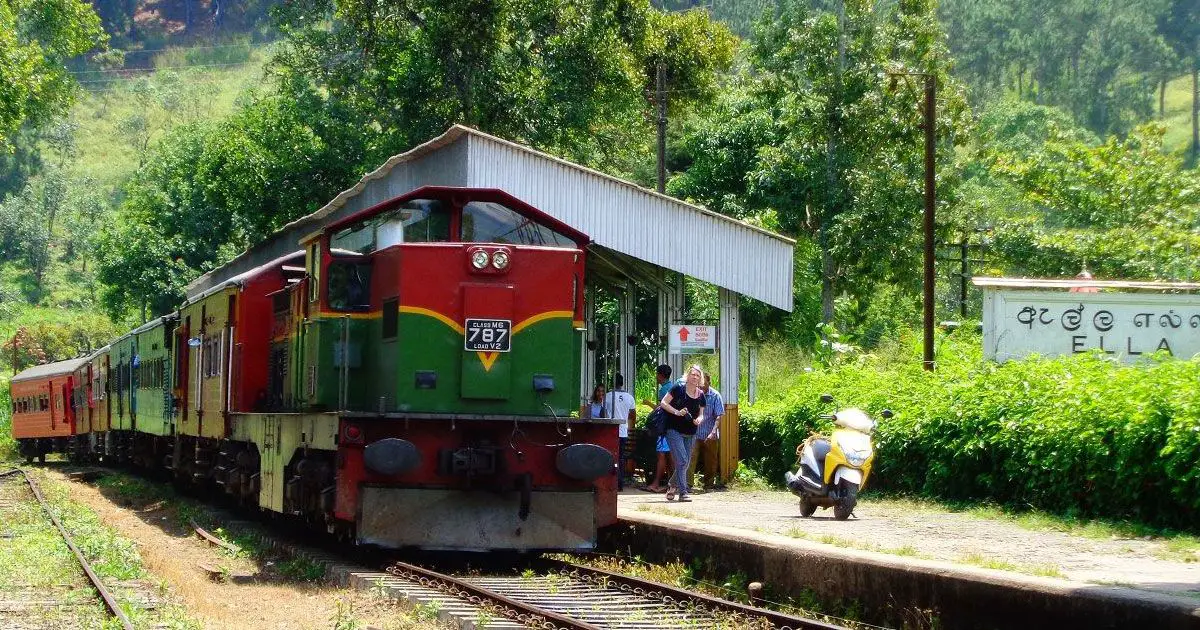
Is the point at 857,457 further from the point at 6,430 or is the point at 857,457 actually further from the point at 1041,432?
the point at 6,430

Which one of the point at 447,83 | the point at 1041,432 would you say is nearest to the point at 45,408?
the point at 447,83

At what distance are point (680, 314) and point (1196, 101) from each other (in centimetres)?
9951

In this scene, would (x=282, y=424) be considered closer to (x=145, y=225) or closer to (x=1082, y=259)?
(x=1082, y=259)

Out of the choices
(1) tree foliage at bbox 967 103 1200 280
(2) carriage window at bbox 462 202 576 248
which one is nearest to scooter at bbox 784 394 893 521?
(2) carriage window at bbox 462 202 576 248

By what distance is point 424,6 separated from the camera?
118 ft

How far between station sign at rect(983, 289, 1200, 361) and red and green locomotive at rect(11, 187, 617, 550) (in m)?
7.20

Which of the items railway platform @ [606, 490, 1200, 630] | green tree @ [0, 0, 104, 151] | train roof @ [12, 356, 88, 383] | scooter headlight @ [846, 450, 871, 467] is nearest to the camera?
railway platform @ [606, 490, 1200, 630]

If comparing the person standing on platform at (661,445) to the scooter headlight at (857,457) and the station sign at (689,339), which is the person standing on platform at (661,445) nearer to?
the station sign at (689,339)

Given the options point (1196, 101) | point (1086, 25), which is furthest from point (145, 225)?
point (1196, 101)

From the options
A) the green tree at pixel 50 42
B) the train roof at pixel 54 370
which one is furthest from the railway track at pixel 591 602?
the train roof at pixel 54 370

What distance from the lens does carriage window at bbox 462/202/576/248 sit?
1242 cm

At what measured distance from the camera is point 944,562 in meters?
9.47

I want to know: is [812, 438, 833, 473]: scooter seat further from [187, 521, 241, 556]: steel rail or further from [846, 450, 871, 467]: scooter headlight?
[187, 521, 241, 556]: steel rail

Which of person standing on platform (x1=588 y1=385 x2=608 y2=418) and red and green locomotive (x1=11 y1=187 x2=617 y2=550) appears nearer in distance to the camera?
red and green locomotive (x1=11 y1=187 x2=617 y2=550)
